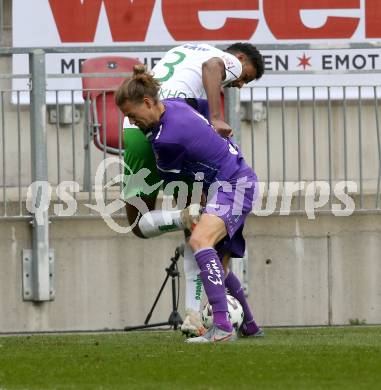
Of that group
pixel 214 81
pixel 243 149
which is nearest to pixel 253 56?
pixel 214 81

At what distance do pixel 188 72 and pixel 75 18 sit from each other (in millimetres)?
4981

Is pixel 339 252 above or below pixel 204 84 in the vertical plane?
below

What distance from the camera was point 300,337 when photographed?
32.9ft

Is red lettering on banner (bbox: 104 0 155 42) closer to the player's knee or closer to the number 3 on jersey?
the number 3 on jersey

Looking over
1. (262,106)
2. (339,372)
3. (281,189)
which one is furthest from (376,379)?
(262,106)

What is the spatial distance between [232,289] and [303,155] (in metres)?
2.74

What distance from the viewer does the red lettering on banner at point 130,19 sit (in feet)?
49.3

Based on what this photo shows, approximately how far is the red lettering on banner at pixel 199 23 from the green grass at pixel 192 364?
544cm

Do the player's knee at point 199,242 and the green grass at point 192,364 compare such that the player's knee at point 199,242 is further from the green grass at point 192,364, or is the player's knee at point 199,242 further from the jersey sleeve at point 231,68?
the jersey sleeve at point 231,68

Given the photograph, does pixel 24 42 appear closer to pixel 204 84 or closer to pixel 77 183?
pixel 77 183

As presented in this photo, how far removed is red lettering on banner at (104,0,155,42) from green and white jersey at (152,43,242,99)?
4800mm

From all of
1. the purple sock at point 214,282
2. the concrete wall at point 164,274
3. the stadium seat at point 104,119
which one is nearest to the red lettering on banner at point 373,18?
the concrete wall at point 164,274

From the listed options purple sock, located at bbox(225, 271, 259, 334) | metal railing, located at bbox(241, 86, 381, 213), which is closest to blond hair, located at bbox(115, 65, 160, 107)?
purple sock, located at bbox(225, 271, 259, 334)

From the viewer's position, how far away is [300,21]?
1506 centimetres
